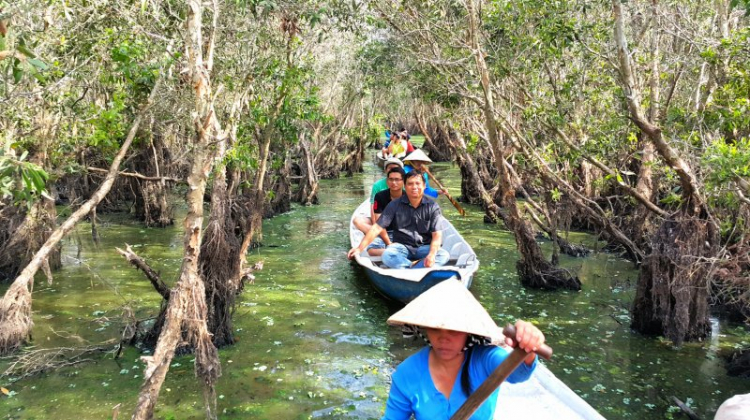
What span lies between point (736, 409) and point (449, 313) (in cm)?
106

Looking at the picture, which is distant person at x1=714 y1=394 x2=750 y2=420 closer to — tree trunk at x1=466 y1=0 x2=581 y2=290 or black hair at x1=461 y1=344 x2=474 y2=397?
black hair at x1=461 y1=344 x2=474 y2=397

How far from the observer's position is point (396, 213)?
7688mm

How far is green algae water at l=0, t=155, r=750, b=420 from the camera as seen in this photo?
5391mm

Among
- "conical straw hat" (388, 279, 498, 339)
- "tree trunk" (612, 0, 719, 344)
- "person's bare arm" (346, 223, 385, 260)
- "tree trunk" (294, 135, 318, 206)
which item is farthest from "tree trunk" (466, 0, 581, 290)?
"tree trunk" (294, 135, 318, 206)

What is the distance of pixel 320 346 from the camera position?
22.2 ft

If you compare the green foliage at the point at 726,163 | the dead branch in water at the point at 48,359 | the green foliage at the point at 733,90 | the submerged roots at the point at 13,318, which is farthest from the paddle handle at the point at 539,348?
the submerged roots at the point at 13,318

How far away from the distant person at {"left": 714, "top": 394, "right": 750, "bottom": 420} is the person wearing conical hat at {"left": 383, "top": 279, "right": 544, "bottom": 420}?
0.76 meters

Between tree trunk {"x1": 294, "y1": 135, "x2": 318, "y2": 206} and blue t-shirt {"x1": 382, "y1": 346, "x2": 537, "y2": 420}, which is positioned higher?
blue t-shirt {"x1": 382, "y1": 346, "x2": 537, "y2": 420}

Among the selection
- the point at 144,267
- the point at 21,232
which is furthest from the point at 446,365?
the point at 21,232

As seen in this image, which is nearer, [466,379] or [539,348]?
[539,348]

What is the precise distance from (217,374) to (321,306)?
268 cm

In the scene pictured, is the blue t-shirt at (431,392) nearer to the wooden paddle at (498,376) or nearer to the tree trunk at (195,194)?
the wooden paddle at (498,376)

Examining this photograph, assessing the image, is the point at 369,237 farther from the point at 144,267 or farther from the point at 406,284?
the point at 144,267

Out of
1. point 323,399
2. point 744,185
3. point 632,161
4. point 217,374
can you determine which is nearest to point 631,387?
point 744,185
